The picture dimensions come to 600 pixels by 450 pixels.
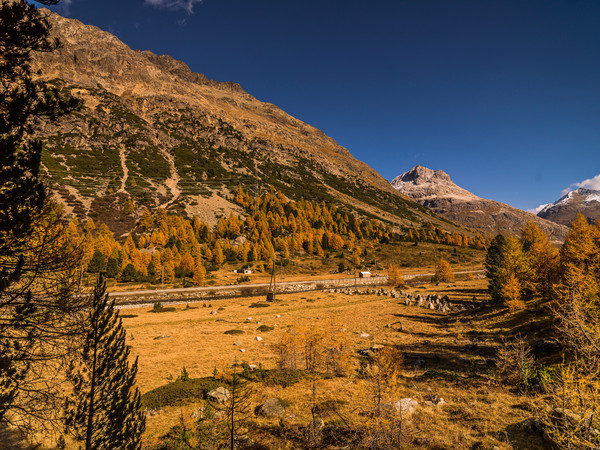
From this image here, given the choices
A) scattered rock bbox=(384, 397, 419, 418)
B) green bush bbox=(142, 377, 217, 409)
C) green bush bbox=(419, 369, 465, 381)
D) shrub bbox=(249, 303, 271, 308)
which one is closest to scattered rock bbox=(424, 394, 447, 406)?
scattered rock bbox=(384, 397, 419, 418)

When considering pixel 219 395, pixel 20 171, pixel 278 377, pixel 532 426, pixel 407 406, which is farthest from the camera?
pixel 278 377

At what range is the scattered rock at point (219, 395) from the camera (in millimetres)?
14219

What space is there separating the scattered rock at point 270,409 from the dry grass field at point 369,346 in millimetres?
525

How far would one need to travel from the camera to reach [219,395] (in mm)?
14359

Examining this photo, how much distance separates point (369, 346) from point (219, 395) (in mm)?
14949

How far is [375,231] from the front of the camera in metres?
135

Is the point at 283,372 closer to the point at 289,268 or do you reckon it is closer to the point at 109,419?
the point at 109,419

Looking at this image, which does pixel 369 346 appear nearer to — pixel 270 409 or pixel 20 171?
pixel 270 409

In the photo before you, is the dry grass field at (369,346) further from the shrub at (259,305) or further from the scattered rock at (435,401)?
the shrub at (259,305)

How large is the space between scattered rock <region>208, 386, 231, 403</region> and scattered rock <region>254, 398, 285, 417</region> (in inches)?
78.9

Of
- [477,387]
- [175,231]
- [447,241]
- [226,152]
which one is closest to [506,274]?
[477,387]

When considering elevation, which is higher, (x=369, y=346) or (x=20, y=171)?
(x=20, y=171)

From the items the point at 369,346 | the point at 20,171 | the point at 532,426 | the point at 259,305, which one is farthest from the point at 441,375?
the point at 259,305

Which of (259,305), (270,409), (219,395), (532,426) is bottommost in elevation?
(259,305)
